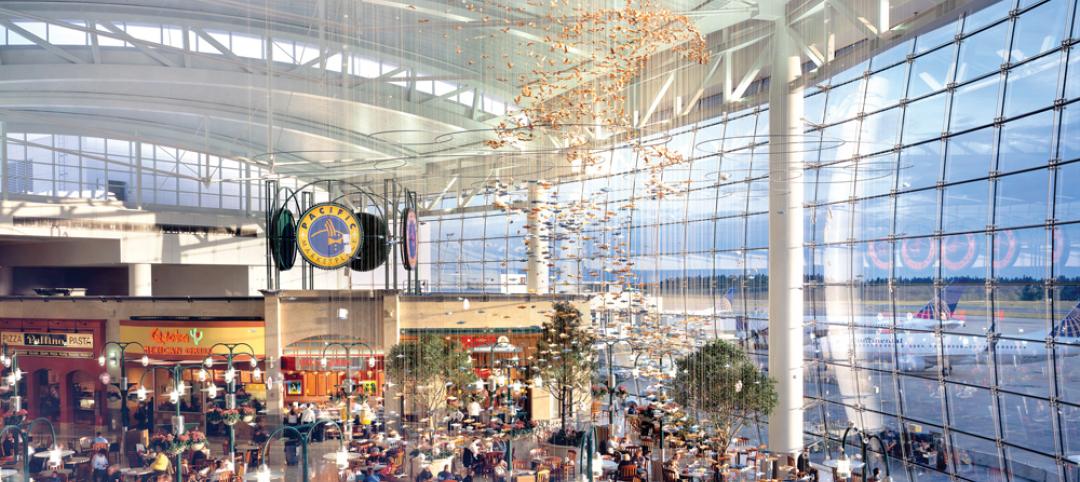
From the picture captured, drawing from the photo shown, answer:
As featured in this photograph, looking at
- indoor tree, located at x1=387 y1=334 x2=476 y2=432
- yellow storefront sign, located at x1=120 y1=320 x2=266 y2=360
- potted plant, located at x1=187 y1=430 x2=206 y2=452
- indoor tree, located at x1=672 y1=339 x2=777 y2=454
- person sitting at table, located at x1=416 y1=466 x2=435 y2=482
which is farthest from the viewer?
yellow storefront sign, located at x1=120 y1=320 x2=266 y2=360

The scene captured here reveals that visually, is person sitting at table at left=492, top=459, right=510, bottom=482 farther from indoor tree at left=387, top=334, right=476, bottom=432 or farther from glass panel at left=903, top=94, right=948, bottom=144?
glass panel at left=903, top=94, right=948, bottom=144

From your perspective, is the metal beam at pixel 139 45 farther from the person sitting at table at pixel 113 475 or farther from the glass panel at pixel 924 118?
the glass panel at pixel 924 118

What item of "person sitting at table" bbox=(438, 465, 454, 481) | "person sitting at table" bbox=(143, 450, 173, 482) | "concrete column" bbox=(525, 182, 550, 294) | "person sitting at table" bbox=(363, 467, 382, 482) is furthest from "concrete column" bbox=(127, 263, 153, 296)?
"person sitting at table" bbox=(438, 465, 454, 481)

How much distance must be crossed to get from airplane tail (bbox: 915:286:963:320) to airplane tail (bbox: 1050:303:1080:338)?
205cm

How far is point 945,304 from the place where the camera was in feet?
43.8

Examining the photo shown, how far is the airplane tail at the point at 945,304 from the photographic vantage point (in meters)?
13.2

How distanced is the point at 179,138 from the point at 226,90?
27.1 ft

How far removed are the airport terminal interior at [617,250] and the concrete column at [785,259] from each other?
60mm

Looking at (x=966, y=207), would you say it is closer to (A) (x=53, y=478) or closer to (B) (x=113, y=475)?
(B) (x=113, y=475)

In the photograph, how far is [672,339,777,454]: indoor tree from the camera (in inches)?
559

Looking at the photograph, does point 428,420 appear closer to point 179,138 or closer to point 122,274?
point 179,138

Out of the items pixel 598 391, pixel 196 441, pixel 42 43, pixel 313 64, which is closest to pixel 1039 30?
pixel 598 391

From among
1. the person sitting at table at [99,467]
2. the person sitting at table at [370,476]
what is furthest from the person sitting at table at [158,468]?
the person sitting at table at [370,476]

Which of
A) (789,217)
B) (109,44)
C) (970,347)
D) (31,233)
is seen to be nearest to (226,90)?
(109,44)
